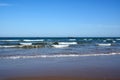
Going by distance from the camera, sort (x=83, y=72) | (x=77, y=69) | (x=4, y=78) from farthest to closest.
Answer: (x=77, y=69) < (x=83, y=72) < (x=4, y=78)

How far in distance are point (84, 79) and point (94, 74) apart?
3.20 ft

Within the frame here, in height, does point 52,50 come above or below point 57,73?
above

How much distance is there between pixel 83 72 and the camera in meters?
10.9

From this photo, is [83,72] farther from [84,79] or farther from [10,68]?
[10,68]

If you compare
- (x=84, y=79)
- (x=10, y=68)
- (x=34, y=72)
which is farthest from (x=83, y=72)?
(x=10, y=68)

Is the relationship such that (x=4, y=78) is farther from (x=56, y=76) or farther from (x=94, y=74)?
(x=94, y=74)

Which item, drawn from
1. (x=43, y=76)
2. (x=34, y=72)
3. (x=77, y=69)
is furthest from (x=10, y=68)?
(x=77, y=69)

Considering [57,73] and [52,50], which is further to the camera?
[52,50]

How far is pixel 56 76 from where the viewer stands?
10.0 m

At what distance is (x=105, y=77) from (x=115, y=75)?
2.30ft

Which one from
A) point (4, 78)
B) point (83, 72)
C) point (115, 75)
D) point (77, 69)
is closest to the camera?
point (4, 78)

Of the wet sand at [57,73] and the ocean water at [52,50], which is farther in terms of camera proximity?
the ocean water at [52,50]

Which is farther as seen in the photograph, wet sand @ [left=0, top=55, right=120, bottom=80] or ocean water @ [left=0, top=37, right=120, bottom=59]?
ocean water @ [left=0, top=37, right=120, bottom=59]

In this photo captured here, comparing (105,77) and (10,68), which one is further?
(10,68)
